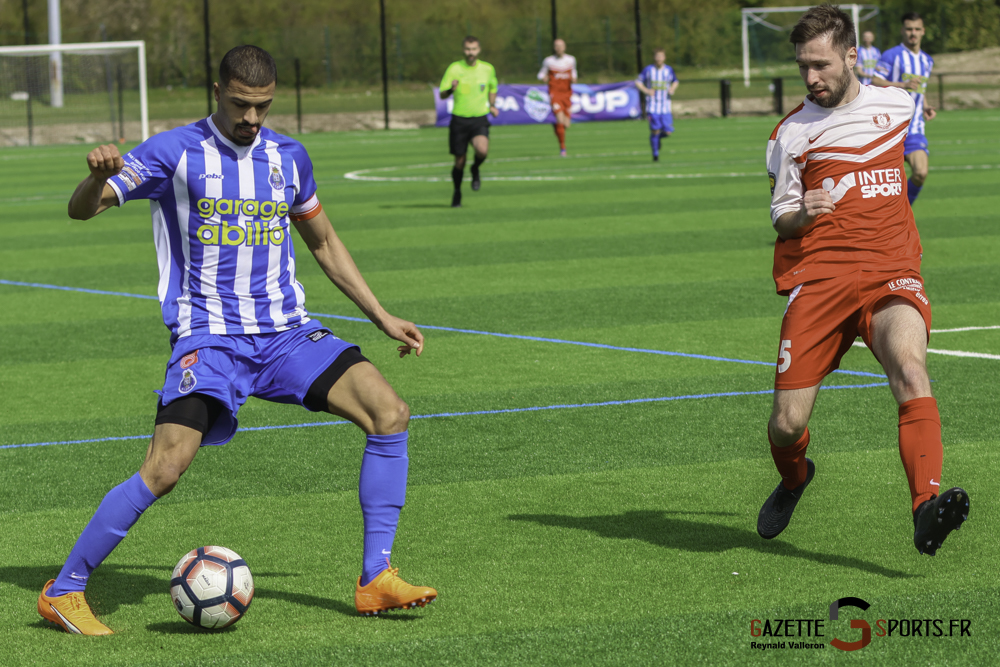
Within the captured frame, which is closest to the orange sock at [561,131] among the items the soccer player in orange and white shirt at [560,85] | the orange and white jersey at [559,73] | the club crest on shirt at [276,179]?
the soccer player in orange and white shirt at [560,85]

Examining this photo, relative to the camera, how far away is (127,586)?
197 inches

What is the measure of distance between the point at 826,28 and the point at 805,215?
710 mm

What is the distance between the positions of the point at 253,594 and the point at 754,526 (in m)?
2.14

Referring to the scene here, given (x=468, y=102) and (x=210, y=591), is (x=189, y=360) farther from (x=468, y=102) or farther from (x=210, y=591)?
(x=468, y=102)

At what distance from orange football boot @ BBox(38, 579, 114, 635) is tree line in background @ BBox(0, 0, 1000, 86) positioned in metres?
41.2

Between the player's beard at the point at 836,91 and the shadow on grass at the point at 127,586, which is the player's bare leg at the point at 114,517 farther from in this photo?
the player's beard at the point at 836,91

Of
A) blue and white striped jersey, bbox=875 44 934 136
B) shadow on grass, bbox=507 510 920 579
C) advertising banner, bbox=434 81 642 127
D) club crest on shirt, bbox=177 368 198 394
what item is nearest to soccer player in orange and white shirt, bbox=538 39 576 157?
advertising banner, bbox=434 81 642 127

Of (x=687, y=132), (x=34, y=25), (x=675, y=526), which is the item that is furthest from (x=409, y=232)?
(x=34, y=25)

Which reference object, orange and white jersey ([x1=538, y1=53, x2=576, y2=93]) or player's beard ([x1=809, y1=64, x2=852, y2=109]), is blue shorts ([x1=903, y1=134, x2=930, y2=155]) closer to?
player's beard ([x1=809, y1=64, x2=852, y2=109])

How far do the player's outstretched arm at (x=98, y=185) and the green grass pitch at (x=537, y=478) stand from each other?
1.43 meters

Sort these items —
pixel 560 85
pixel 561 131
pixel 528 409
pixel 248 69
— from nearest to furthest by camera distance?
pixel 248 69 < pixel 528 409 < pixel 561 131 < pixel 560 85

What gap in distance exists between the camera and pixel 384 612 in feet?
15.2

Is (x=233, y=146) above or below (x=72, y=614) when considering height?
above

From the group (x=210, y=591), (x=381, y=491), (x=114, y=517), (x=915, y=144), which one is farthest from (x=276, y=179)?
(x=915, y=144)
